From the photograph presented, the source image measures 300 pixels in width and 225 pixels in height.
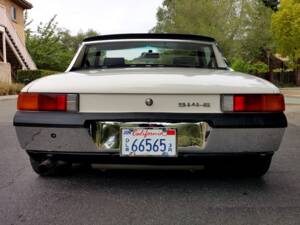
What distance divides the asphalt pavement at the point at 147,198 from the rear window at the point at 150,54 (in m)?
1.09

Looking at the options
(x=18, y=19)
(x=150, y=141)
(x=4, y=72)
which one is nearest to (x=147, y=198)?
(x=150, y=141)

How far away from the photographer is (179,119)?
3.42 m

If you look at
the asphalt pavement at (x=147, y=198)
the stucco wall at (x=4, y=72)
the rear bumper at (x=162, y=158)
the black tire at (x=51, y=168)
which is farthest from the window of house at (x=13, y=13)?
the rear bumper at (x=162, y=158)

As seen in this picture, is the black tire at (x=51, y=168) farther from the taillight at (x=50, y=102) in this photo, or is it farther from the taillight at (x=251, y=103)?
the taillight at (x=251, y=103)

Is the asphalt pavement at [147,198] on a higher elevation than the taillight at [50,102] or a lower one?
lower

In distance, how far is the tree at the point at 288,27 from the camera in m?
31.3

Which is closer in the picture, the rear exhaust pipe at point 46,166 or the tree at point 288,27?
the rear exhaust pipe at point 46,166

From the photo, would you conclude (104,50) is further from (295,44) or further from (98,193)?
(295,44)

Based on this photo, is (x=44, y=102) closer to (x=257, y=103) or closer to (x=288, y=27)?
(x=257, y=103)

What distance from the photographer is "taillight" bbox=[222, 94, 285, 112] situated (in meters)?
3.49

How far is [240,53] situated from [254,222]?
1686 inches

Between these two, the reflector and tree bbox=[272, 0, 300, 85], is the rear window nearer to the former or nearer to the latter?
the reflector

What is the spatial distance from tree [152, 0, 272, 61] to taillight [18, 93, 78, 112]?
40.4m

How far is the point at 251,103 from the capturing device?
11.5 feet
